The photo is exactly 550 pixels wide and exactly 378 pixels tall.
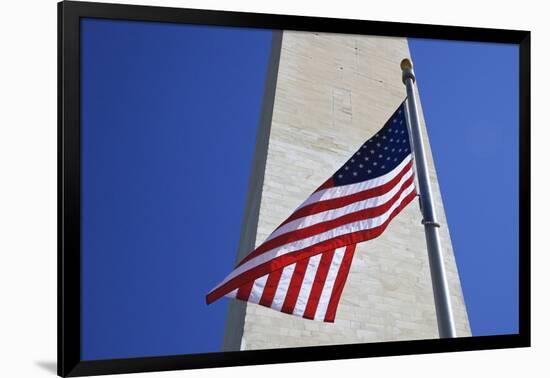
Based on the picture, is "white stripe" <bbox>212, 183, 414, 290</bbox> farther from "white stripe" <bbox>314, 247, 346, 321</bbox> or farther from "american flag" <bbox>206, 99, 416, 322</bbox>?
"white stripe" <bbox>314, 247, 346, 321</bbox>

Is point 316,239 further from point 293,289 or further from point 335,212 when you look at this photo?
point 293,289

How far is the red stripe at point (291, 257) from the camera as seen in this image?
31.6 feet

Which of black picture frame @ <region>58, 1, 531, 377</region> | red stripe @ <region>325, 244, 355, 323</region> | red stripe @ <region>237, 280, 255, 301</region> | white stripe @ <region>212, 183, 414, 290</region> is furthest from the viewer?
red stripe @ <region>325, 244, 355, 323</region>

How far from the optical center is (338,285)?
1000cm

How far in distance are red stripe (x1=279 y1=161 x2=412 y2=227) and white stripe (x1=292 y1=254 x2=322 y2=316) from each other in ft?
1.22

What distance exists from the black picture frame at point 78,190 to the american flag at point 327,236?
440mm

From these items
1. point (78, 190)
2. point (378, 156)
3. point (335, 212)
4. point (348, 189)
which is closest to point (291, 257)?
point (335, 212)

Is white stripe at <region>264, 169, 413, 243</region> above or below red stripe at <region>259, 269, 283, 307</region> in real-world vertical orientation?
above

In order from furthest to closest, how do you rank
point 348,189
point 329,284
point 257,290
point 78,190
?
point 348,189 < point 329,284 < point 257,290 < point 78,190

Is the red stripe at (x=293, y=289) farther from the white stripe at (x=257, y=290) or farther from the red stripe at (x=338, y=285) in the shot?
the red stripe at (x=338, y=285)

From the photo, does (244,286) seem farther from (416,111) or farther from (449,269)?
(449,269)

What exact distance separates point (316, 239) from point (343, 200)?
0.41 metres

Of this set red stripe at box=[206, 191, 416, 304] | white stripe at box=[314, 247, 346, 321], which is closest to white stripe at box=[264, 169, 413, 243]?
red stripe at box=[206, 191, 416, 304]

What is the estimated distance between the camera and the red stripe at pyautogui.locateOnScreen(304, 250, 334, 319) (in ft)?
32.2
